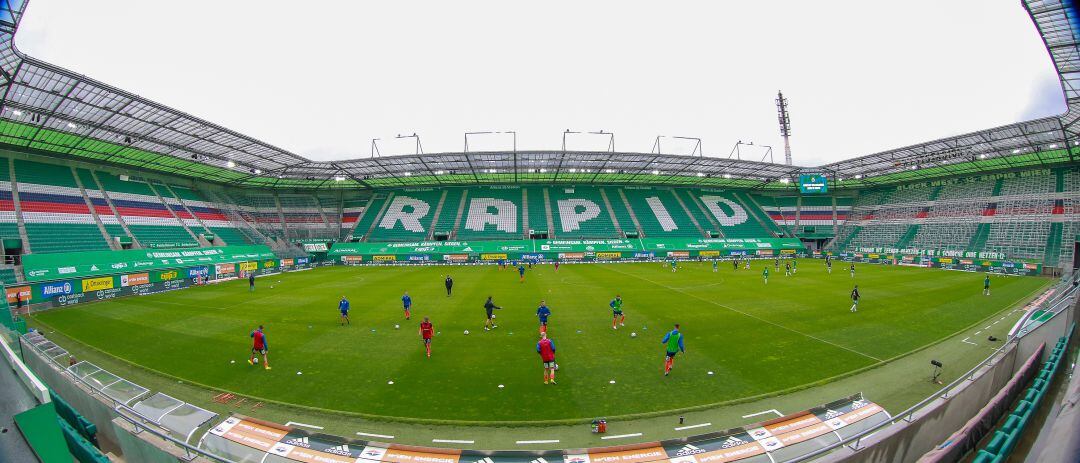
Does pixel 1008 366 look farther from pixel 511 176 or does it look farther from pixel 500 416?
pixel 511 176

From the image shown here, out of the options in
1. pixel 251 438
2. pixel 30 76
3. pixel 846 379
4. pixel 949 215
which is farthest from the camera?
pixel 949 215

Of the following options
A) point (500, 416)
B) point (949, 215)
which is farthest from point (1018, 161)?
point (500, 416)

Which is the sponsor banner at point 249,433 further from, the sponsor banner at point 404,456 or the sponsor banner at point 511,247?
the sponsor banner at point 511,247

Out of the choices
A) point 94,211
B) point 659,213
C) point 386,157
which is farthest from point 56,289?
point 659,213

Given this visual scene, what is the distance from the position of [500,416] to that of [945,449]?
6.98m

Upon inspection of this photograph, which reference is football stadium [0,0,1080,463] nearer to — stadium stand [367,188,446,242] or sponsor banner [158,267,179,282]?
sponsor banner [158,267,179,282]

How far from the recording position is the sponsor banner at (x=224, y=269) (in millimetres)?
32372

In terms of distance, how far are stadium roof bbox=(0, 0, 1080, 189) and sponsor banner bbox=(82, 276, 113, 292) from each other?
35.1 ft

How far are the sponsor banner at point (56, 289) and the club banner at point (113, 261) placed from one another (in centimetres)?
108

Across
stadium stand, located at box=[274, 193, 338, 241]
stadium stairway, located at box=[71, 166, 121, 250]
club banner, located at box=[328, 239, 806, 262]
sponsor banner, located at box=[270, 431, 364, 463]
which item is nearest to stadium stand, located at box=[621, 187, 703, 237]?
club banner, located at box=[328, 239, 806, 262]

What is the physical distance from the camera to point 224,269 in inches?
1304

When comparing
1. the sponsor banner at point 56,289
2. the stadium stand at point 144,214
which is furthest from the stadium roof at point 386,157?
the sponsor banner at point 56,289

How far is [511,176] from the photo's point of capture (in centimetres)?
5362

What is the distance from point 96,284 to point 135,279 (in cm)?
189
